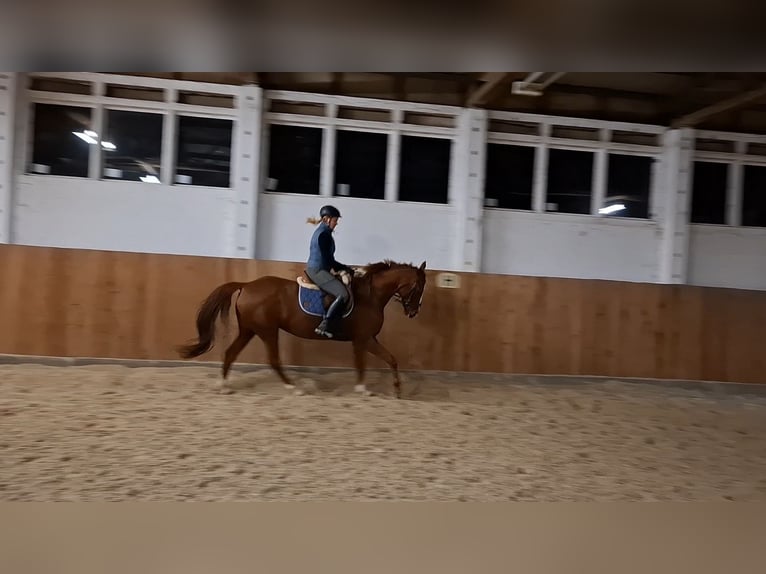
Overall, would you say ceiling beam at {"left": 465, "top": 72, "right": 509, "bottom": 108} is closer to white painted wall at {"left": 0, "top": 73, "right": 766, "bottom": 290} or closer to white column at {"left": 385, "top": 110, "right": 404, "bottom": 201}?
white painted wall at {"left": 0, "top": 73, "right": 766, "bottom": 290}

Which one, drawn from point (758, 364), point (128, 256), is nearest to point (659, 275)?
point (758, 364)

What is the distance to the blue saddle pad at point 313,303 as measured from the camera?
5703mm

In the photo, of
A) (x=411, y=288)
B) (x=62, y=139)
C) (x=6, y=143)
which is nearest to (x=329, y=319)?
(x=411, y=288)

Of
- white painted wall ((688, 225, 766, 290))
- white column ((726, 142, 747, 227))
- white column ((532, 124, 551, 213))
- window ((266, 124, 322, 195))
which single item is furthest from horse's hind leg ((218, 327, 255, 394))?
white column ((726, 142, 747, 227))

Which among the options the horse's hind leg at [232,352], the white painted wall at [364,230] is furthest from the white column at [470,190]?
the horse's hind leg at [232,352]

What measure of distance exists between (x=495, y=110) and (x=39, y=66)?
6892 mm

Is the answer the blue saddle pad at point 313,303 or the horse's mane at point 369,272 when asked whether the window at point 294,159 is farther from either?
the blue saddle pad at point 313,303

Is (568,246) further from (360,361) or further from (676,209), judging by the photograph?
(360,361)

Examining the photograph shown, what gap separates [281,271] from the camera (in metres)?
6.83

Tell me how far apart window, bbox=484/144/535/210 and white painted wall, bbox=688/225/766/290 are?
8.50ft

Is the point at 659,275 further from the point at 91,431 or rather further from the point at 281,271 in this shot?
the point at 91,431

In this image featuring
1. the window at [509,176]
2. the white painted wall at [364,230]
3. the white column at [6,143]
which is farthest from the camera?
the window at [509,176]

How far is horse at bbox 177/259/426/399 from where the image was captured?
5.69 metres

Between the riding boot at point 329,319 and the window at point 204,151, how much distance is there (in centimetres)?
276
